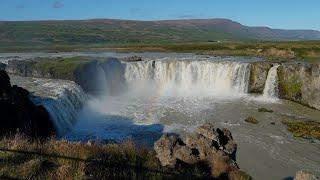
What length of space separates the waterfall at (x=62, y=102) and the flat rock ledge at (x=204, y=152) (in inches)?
466

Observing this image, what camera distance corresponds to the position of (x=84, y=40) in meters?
A: 167

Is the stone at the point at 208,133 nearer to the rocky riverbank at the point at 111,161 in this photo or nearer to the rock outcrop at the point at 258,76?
the rocky riverbank at the point at 111,161

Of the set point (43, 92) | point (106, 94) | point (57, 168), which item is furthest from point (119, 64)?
point (57, 168)

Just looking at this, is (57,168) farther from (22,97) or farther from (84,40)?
(84,40)

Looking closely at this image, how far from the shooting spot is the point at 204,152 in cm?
1545

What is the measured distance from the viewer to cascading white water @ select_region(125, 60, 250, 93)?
156 ft

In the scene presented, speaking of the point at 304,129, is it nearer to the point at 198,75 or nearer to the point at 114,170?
the point at 198,75

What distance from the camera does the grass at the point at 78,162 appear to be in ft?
32.2

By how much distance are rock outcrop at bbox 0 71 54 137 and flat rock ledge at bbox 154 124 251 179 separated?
19.1 ft

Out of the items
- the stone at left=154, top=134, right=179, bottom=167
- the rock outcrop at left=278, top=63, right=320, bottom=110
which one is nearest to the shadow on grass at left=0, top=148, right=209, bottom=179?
the stone at left=154, top=134, right=179, bottom=167

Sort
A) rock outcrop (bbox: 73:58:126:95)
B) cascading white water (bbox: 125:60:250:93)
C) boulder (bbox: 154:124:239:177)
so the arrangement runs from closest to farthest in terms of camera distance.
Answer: boulder (bbox: 154:124:239:177)
rock outcrop (bbox: 73:58:126:95)
cascading white water (bbox: 125:60:250:93)

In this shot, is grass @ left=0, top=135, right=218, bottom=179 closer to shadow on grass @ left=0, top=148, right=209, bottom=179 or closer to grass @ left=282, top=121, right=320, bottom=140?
shadow on grass @ left=0, top=148, right=209, bottom=179

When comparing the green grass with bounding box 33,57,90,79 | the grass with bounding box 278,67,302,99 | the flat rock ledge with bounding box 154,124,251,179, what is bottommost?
the grass with bounding box 278,67,302,99

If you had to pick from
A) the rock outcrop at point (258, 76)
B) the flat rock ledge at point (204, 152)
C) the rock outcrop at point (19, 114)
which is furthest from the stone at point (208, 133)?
the rock outcrop at point (258, 76)
